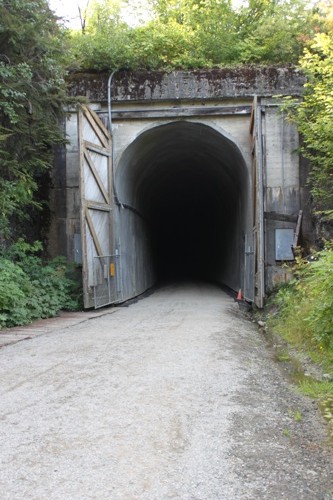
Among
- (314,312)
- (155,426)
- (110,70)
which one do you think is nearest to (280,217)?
(110,70)

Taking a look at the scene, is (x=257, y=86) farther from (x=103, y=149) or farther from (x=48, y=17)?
(x=48, y=17)

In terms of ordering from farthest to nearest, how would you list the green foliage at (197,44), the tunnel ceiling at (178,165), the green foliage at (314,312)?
the tunnel ceiling at (178,165), the green foliage at (197,44), the green foliage at (314,312)

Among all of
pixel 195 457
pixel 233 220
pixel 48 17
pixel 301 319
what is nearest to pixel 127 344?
pixel 301 319

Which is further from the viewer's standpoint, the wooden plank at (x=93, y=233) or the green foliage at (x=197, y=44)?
the green foliage at (x=197, y=44)

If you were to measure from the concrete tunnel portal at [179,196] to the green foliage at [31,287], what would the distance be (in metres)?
2.40

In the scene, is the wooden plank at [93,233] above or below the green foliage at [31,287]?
above

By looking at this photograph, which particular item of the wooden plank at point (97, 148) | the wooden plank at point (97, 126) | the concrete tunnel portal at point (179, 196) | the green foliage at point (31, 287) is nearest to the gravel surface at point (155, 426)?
the green foliage at point (31, 287)

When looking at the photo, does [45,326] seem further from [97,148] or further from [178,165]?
[178,165]

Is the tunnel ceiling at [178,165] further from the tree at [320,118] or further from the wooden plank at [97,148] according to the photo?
the tree at [320,118]

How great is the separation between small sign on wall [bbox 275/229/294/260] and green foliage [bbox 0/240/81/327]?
15.6 feet

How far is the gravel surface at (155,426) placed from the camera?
8.74ft

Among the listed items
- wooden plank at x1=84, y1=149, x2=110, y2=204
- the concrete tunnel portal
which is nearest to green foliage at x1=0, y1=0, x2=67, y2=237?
wooden plank at x1=84, y1=149, x2=110, y2=204

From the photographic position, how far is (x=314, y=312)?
591 centimetres

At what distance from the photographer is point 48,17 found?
8.70 metres
